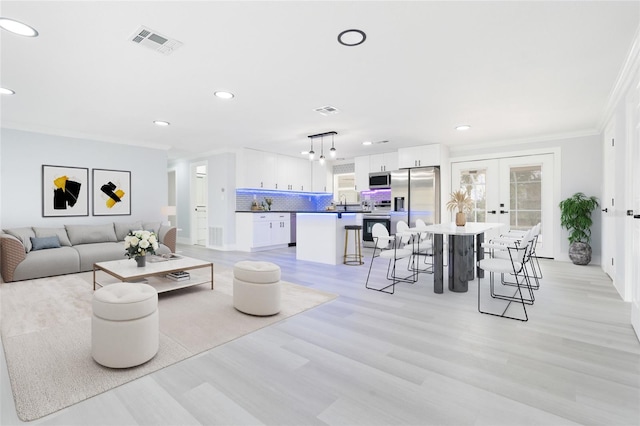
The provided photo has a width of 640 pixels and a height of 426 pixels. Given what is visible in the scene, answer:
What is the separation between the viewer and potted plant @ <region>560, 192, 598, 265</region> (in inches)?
217

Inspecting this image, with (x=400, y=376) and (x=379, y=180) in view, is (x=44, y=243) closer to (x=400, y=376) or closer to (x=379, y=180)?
(x=400, y=376)

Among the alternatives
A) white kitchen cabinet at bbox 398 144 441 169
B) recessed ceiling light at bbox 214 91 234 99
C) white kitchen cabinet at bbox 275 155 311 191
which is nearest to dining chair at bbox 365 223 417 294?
recessed ceiling light at bbox 214 91 234 99

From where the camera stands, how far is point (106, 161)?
6152 mm

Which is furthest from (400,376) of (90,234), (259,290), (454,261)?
(90,234)

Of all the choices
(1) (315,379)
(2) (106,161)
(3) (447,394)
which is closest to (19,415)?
(1) (315,379)

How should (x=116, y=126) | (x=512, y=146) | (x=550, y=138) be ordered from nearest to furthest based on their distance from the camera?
1. (x=116, y=126)
2. (x=550, y=138)
3. (x=512, y=146)

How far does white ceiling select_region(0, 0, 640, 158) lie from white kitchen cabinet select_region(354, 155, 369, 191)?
281cm

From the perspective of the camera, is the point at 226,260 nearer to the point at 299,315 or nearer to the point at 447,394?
the point at 299,315

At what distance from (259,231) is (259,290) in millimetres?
4644

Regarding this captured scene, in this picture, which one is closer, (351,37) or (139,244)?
(351,37)

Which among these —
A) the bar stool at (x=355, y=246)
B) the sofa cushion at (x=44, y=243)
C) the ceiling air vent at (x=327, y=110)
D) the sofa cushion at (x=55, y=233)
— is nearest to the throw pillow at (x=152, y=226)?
the sofa cushion at (x=55, y=233)

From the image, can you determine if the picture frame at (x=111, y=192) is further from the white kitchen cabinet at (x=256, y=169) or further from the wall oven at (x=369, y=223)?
the wall oven at (x=369, y=223)

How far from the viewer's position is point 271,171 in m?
8.13

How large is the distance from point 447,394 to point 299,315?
162cm
